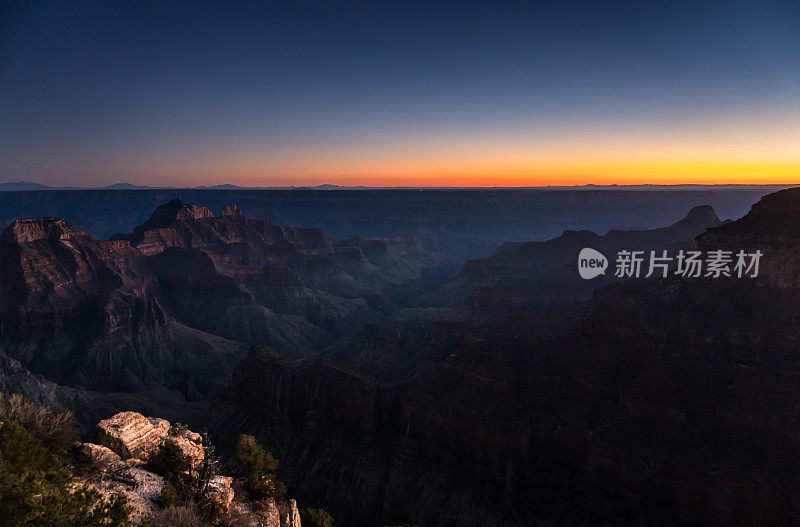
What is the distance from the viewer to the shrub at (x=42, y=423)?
54.2ft

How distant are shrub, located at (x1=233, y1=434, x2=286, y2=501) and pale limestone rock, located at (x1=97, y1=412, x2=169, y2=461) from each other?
4543 millimetres

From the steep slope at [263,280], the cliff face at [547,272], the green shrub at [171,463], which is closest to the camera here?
the green shrub at [171,463]

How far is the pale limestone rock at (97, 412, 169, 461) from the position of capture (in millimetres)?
18484

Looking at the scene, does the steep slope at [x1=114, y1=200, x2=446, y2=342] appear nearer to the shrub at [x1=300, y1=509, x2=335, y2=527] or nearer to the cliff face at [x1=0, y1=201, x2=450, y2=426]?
the cliff face at [x1=0, y1=201, x2=450, y2=426]

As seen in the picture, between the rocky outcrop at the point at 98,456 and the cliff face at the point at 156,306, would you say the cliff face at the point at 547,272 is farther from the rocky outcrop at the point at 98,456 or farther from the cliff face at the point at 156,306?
the rocky outcrop at the point at 98,456

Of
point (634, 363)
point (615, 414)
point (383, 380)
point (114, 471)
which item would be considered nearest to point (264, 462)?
point (114, 471)

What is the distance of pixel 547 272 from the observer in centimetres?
10700

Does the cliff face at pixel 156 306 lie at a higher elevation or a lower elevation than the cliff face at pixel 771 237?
lower

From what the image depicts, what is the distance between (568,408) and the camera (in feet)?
135

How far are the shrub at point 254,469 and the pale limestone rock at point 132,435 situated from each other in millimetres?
4543

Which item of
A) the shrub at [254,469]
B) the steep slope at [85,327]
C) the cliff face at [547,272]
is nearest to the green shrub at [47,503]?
the shrub at [254,469]

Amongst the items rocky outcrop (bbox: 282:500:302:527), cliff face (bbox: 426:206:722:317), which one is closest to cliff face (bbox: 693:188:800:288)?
cliff face (bbox: 426:206:722:317)

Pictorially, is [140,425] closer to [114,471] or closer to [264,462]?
[114,471]

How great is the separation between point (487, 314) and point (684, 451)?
62485 mm
